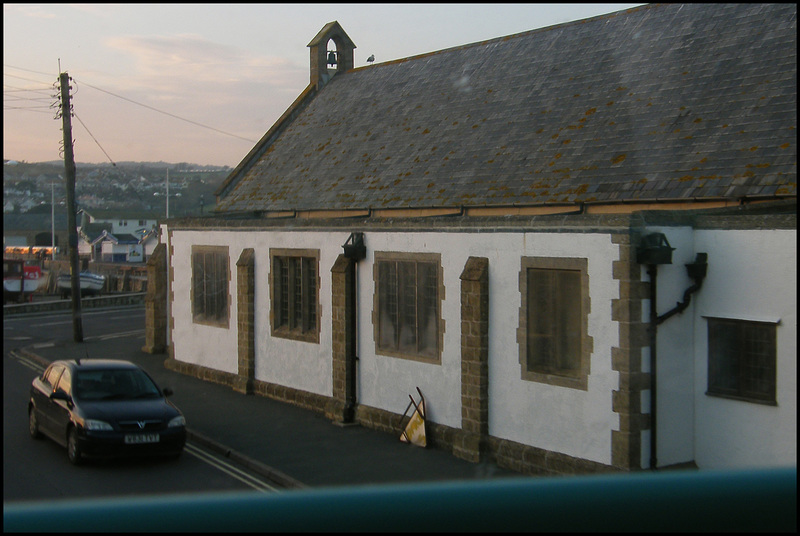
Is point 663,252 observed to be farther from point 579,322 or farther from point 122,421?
point 122,421

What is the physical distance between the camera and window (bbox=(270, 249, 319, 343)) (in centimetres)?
1853

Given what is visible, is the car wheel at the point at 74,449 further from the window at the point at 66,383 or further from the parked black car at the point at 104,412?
the window at the point at 66,383

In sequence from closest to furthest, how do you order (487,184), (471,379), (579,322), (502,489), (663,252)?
(502,489) < (663,252) < (579,322) < (471,379) < (487,184)

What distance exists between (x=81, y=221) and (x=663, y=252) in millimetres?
24538

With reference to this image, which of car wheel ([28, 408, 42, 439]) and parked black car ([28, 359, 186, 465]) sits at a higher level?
parked black car ([28, 359, 186, 465])

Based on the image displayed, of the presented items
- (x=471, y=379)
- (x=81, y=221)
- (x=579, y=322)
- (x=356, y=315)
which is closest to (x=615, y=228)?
(x=579, y=322)

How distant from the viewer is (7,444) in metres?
14.7

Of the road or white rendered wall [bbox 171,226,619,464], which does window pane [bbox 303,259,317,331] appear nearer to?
white rendered wall [bbox 171,226,619,464]

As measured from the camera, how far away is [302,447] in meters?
14.9

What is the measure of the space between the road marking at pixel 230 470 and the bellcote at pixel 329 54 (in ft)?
59.3

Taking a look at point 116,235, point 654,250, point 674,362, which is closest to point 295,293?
point 674,362

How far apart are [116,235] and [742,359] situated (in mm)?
28155

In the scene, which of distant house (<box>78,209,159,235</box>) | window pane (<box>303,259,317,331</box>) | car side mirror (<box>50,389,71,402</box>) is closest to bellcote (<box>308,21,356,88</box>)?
distant house (<box>78,209,159,235</box>)

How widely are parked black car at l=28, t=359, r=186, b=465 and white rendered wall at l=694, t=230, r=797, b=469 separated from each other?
8254 millimetres
